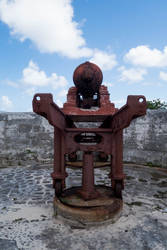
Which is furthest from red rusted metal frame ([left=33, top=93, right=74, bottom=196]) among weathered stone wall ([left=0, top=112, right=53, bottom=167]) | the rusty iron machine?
weathered stone wall ([left=0, top=112, right=53, bottom=167])

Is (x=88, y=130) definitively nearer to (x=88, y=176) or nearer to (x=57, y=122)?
(x=57, y=122)

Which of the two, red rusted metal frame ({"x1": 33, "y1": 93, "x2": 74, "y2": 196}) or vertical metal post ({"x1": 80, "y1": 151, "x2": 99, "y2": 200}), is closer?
red rusted metal frame ({"x1": 33, "y1": 93, "x2": 74, "y2": 196})

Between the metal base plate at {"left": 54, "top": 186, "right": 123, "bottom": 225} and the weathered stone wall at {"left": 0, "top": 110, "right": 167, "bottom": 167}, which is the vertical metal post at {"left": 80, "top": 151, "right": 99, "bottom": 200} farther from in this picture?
the weathered stone wall at {"left": 0, "top": 110, "right": 167, "bottom": 167}

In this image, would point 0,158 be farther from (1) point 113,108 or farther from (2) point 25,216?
(1) point 113,108

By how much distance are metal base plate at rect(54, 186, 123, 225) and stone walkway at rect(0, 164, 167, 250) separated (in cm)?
8

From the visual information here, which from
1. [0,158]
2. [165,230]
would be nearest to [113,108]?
[165,230]

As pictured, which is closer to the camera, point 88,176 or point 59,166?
point 88,176

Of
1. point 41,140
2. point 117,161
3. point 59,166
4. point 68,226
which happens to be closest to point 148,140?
point 41,140

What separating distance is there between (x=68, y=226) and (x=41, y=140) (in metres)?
3.96

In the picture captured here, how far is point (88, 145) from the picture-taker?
Answer: 8.53 ft

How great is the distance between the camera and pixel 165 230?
2.33 metres

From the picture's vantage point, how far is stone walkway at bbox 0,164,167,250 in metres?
2.05

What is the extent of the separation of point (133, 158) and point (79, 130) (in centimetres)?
390

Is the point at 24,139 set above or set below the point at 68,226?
above
